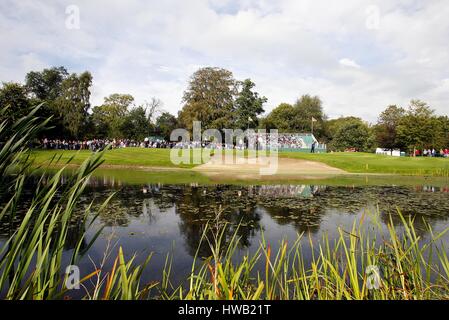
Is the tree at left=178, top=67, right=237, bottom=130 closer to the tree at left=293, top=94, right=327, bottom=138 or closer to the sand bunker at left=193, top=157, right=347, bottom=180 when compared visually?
the sand bunker at left=193, top=157, right=347, bottom=180

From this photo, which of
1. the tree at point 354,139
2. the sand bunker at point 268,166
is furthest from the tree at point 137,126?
the tree at point 354,139

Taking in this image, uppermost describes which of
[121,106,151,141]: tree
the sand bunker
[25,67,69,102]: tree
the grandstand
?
[25,67,69,102]: tree

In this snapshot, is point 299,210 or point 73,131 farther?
point 73,131

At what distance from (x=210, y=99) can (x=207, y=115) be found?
3873 millimetres

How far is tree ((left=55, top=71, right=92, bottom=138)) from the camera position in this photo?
57.0 m

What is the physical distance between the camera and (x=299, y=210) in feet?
41.6

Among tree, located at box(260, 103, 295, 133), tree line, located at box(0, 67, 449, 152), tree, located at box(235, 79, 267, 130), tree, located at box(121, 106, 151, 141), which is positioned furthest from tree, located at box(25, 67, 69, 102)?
tree, located at box(260, 103, 295, 133)

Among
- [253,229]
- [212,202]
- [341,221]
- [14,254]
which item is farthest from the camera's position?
[212,202]

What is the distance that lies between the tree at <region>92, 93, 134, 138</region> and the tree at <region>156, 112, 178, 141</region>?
37.0 feet

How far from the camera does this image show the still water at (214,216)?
7.71 meters

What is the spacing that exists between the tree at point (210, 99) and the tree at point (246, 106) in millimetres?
1785

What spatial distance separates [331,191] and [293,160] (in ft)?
65.1
